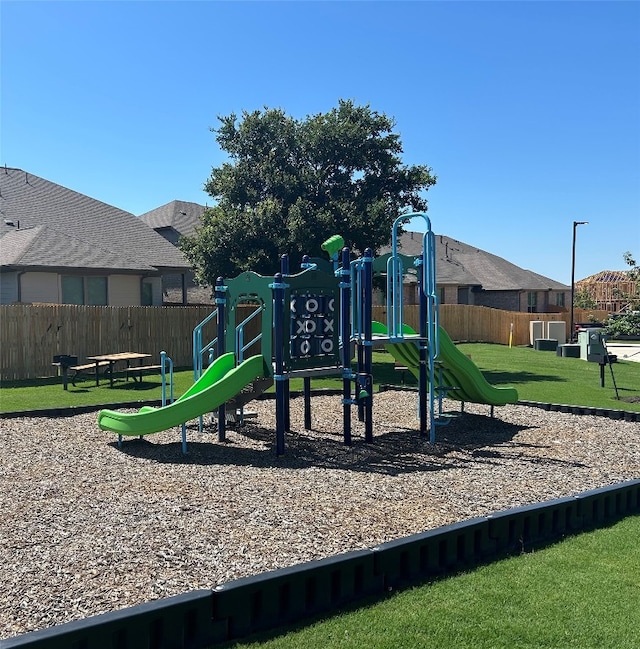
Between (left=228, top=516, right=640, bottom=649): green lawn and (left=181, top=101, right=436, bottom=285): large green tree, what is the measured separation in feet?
54.9

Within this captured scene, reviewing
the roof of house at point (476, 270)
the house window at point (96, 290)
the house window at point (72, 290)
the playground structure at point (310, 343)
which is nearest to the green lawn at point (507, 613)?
the playground structure at point (310, 343)

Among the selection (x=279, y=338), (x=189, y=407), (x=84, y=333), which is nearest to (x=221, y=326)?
(x=279, y=338)

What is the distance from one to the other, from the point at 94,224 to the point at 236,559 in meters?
26.3

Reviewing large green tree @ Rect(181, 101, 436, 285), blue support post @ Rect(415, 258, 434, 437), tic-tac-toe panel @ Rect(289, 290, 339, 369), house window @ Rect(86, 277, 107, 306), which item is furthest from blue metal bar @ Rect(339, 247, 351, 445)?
house window @ Rect(86, 277, 107, 306)

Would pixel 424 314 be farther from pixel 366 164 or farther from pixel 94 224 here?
pixel 94 224

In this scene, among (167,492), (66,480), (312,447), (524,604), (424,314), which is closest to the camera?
(524,604)

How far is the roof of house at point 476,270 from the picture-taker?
47.3 m

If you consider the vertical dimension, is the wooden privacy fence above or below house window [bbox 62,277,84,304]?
below

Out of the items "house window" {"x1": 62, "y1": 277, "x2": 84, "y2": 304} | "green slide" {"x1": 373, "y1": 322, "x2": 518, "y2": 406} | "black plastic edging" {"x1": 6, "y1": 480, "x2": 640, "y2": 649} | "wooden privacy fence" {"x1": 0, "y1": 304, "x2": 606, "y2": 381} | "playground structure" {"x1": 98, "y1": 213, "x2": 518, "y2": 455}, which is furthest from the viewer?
"house window" {"x1": 62, "y1": 277, "x2": 84, "y2": 304}

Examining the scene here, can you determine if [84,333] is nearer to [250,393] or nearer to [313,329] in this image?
[250,393]

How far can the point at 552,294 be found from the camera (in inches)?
2098

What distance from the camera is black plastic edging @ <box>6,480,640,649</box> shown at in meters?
3.91

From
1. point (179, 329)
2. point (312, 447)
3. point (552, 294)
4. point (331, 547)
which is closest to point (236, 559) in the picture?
point (331, 547)

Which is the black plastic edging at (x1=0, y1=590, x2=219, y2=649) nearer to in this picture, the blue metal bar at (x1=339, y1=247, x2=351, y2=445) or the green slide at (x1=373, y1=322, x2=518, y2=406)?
the blue metal bar at (x1=339, y1=247, x2=351, y2=445)
